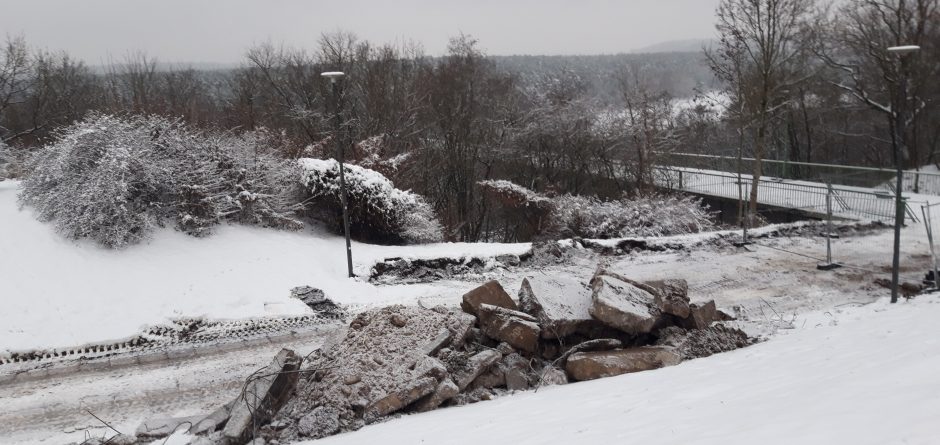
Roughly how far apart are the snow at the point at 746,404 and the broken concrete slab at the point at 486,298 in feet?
5.38

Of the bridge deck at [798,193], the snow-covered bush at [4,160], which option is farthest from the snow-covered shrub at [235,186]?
the bridge deck at [798,193]

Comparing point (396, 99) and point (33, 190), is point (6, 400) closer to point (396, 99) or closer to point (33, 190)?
point (33, 190)

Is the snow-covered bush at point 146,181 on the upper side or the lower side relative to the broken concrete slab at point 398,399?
upper

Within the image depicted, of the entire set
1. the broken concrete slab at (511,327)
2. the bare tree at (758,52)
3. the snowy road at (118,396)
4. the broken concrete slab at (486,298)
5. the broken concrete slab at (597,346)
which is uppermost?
the bare tree at (758,52)

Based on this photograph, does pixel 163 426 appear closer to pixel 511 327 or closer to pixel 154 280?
pixel 511 327

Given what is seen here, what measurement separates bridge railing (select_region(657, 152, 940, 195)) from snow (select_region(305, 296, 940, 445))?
15159 mm

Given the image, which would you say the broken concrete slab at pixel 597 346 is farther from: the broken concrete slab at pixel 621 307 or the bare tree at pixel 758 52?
the bare tree at pixel 758 52

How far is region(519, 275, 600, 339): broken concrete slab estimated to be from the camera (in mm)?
8430

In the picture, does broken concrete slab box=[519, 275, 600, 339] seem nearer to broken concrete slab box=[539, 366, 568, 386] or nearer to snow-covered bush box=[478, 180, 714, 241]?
broken concrete slab box=[539, 366, 568, 386]

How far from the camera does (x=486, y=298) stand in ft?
28.8

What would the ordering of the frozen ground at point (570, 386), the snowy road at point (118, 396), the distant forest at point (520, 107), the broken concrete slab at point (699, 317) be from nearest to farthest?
the frozen ground at point (570, 386)
the snowy road at point (118, 396)
the broken concrete slab at point (699, 317)
the distant forest at point (520, 107)

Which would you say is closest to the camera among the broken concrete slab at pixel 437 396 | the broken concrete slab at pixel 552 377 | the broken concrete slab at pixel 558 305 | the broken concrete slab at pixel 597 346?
the broken concrete slab at pixel 437 396

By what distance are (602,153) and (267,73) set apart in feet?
58.0

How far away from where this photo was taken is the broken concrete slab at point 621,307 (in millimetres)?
8445
